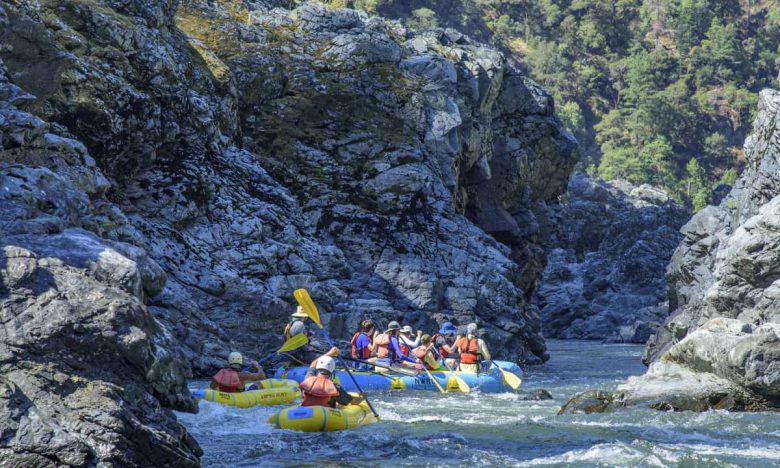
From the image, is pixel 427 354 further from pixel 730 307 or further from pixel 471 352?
pixel 730 307

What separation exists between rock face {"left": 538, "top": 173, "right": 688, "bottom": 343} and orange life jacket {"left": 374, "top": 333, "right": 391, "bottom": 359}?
21896 mm

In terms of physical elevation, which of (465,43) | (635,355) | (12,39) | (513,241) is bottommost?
(635,355)

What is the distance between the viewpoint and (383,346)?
20953 mm

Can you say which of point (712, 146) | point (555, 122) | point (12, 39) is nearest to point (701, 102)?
point (712, 146)

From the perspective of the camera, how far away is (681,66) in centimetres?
9519

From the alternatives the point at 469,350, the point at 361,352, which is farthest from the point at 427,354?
the point at 361,352

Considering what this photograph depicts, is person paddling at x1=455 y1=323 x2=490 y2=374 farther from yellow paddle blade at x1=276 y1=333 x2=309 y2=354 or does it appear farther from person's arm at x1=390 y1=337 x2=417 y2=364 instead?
yellow paddle blade at x1=276 y1=333 x2=309 y2=354

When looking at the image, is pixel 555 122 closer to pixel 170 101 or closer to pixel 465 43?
pixel 465 43

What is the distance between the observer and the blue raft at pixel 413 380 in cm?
1869

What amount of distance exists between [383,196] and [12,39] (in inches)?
537

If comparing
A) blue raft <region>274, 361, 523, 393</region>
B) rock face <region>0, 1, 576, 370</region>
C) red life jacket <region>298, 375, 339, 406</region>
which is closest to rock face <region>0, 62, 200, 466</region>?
red life jacket <region>298, 375, 339, 406</region>

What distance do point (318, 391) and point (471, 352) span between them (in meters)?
9.00

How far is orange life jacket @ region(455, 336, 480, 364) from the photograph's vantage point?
70.5 ft

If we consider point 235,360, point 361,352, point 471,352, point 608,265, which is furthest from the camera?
point 608,265
